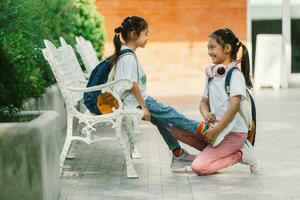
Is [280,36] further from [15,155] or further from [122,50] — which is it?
[15,155]

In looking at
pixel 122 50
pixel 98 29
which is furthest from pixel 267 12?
pixel 122 50

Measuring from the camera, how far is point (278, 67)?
824 inches

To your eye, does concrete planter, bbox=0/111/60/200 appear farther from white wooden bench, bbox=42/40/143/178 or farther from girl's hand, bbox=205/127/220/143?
girl's hand, bbox=205/127/220/143

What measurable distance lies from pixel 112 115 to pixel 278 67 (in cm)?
1285

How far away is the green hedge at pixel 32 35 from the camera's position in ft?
23.1

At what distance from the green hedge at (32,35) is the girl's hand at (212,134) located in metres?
1.68

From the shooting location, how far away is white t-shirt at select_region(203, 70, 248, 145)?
8547mm

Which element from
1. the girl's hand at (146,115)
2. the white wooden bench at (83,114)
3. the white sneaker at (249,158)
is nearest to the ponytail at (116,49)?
the white wooden bench at (83,114)

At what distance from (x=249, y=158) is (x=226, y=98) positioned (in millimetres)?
594

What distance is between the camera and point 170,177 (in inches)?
336

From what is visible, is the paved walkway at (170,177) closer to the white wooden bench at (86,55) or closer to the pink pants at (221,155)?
the pink pants at (221,155)

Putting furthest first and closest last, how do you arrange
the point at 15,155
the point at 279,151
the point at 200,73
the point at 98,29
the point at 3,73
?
the point at 200,73
the point at 98,29
the point at 279,151
the point at 3,73
the point at 15,155

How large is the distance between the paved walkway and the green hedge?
930 millimetres

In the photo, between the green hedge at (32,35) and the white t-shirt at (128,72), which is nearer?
the green hedge at (32,35)
